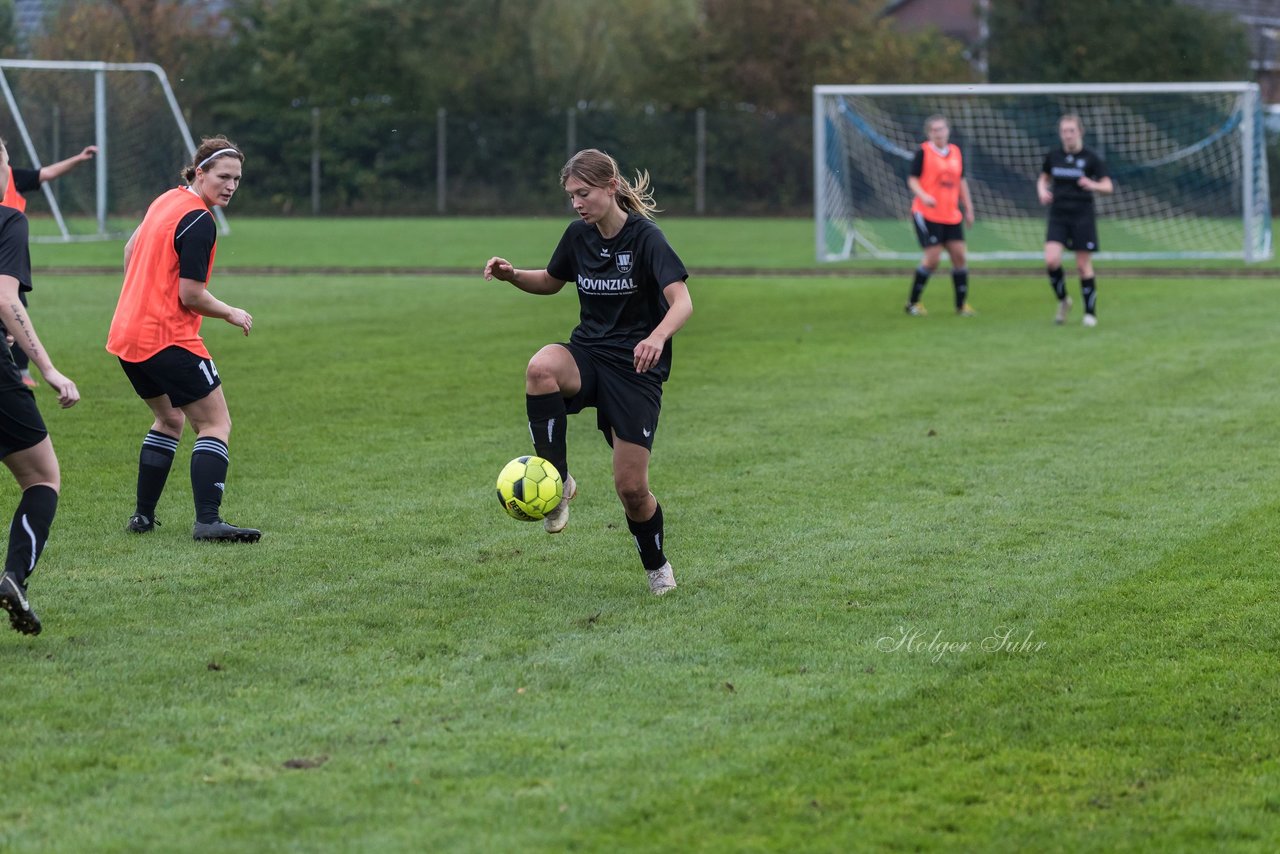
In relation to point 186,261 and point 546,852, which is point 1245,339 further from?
point 546,852

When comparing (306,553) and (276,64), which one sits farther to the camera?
(276,64)

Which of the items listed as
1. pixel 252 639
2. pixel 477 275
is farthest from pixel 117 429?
pixel 477 275

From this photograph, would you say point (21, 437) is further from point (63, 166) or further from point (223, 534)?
point (63, 166)

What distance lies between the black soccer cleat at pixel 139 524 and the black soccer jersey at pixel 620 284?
238 centimetres

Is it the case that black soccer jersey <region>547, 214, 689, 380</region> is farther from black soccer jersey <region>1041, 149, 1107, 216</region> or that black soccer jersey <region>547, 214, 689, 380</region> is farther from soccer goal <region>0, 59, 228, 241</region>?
soccer goal <region>0, 59, 228, 241</region>

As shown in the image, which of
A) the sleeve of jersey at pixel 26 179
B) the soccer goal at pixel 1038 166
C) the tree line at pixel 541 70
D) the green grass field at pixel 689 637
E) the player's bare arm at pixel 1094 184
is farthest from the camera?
the tree line at pixel 541 70

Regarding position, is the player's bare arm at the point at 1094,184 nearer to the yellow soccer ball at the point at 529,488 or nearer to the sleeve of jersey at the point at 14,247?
the yellow soccer ball at the point at 529,488

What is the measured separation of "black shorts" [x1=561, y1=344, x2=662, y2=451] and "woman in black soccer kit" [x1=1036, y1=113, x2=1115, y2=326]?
35.2 ft

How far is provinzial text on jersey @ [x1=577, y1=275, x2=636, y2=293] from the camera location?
20.9ft

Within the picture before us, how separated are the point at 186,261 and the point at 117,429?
3.64m

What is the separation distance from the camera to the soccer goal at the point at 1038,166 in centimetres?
2675

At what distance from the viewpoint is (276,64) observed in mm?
44531

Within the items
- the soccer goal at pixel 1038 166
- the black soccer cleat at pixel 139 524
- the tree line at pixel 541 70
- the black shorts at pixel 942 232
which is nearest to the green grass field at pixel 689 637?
the black soccer cleat at pixel 139 524

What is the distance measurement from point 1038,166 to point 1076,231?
18.8m
